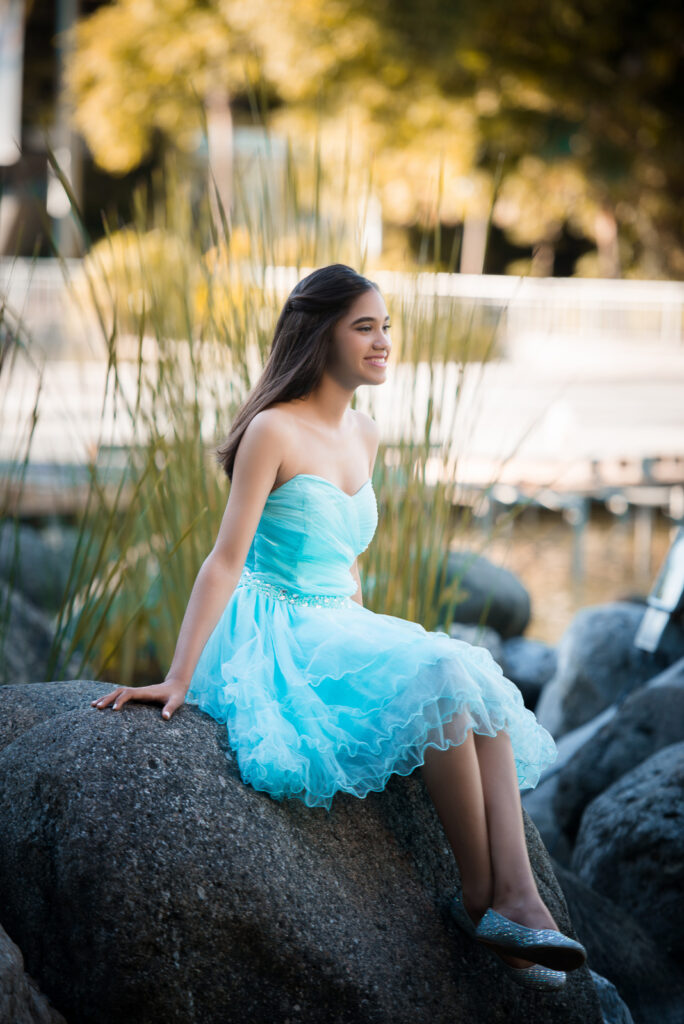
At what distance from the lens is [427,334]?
275 cm

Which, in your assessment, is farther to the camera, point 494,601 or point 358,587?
point 494,601

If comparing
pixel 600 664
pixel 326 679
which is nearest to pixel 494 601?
pixel 600 664

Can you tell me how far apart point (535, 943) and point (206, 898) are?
452mm

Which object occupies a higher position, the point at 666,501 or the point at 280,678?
the point at 280,678

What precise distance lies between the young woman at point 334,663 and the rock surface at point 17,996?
1.21 feet

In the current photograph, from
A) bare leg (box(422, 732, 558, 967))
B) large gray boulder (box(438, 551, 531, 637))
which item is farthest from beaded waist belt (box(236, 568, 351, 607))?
large gray boulder (box(438, 551, 531, 637))

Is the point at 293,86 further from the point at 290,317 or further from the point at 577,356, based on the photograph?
the point at 290,317

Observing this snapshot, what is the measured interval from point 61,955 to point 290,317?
3.58ft

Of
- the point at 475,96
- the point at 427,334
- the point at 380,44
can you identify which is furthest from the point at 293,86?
the point at 427,334

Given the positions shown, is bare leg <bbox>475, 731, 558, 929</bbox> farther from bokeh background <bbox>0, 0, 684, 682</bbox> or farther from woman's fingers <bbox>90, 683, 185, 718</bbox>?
bokeh background <bbox>0, 0, 684, 682</bbox>

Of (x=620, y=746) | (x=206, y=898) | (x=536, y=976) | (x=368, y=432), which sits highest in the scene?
(x=368, y=432)

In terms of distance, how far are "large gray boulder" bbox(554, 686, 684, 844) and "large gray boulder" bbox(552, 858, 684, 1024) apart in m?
0.66

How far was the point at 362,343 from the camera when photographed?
1880 mm

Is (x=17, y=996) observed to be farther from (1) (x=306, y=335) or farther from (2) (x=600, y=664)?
(2) (x=600, y=664)
